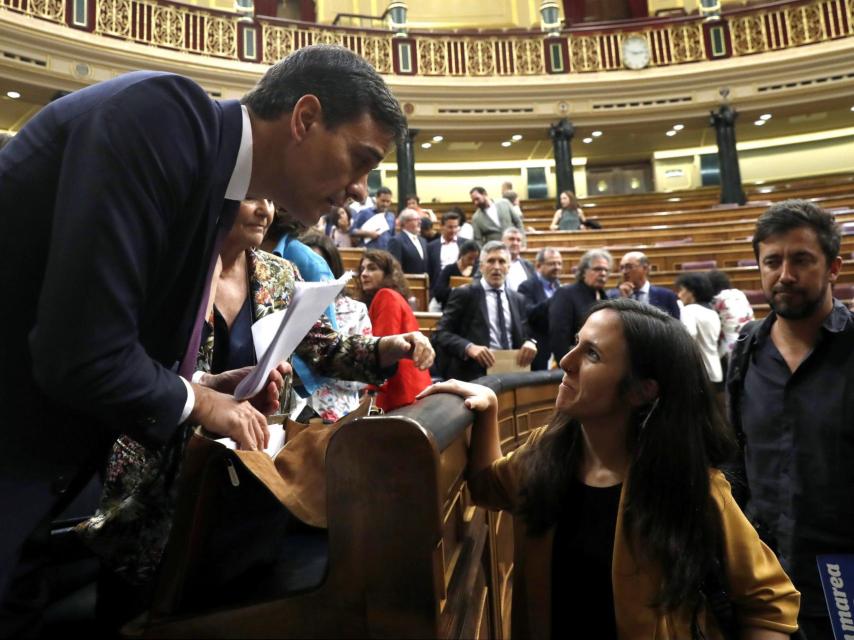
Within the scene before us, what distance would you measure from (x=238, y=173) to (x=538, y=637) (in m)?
0.91

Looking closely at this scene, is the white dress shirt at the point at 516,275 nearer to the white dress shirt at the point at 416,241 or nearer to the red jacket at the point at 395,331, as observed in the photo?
the white dress shirt at the point at 416,241

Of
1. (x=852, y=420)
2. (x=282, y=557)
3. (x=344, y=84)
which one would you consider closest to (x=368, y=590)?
(x=282, y=557)

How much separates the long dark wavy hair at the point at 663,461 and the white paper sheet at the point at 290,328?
0.53m

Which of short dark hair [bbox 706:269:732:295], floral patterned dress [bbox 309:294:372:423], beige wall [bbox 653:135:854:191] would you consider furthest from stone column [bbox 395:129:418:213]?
floral patterned dress [bbox 309:294:372:423]

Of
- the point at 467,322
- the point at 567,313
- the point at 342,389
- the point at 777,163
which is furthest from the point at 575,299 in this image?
the point at 777,163

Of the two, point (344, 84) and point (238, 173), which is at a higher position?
point (344, 84)

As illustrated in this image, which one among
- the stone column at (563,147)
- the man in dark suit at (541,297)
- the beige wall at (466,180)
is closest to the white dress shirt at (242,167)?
the man in dark suit at (541,297)

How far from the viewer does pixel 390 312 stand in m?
2.63

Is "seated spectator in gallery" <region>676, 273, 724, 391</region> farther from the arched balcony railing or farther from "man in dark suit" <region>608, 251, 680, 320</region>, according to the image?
the arched balcony railing

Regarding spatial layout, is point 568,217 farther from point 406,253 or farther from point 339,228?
point 406,253

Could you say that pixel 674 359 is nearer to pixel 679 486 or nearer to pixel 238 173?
pixel 679 486

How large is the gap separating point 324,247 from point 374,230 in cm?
376

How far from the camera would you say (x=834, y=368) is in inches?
61.4

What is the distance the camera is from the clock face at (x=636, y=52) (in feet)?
37.1
